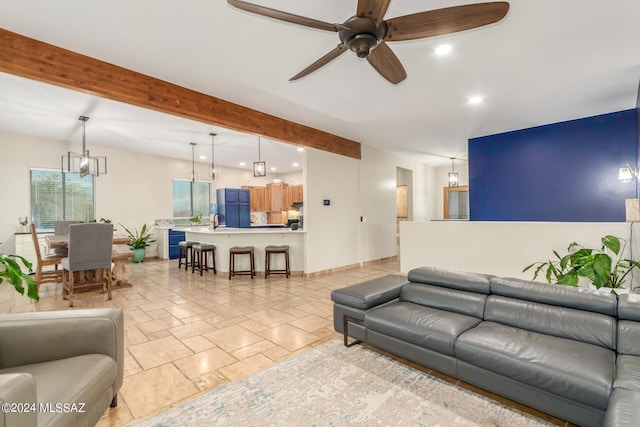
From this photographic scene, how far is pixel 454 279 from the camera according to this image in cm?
262

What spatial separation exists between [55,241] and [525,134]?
8.25 metres

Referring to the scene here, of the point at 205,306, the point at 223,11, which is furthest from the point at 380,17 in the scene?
the point at 205,306

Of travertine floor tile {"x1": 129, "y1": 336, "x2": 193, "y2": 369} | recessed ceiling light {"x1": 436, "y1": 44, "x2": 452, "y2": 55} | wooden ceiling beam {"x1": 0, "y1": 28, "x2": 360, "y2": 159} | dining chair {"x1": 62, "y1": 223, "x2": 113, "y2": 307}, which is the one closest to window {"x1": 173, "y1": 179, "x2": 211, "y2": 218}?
dining chair {"x1": 62, "y1": 223, "x2": 113, "y2": 307}

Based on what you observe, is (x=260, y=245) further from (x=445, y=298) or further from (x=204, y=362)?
(x=445, y=298)

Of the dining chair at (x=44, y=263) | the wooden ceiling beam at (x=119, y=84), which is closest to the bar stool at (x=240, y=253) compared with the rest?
the wooden ceiling beam at (x=119, y=84)

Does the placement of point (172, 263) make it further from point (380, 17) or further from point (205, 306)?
point (380, 17)

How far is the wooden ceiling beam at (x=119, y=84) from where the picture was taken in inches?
102

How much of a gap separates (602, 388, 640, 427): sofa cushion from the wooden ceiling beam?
4.31 m

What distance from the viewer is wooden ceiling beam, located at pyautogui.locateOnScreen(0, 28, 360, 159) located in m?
2.58

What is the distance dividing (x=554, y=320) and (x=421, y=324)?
0.87 m

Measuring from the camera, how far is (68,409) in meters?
1.27

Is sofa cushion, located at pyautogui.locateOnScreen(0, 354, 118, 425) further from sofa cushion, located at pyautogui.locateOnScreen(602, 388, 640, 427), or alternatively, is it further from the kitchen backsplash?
the kitchen backsplash

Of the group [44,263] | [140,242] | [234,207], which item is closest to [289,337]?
[44,263]

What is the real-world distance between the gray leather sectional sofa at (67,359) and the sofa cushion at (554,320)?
2.59m
